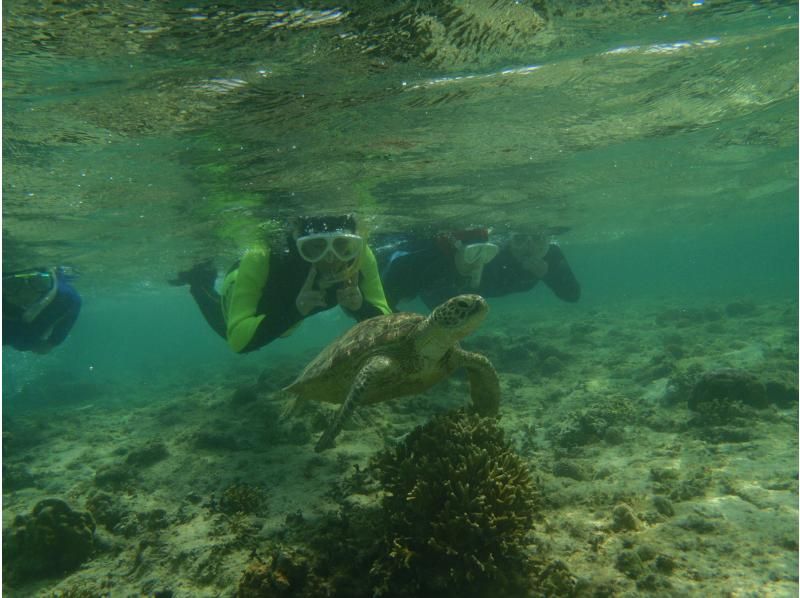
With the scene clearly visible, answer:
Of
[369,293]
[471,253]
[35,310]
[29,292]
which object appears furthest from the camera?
[471,253]

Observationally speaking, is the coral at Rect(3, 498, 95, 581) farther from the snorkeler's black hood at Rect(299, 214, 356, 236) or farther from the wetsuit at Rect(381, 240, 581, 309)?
the snorkeler's black hood at Rect(299, 214, 356, 236)

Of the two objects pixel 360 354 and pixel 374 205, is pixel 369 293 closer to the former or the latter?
pixel 360 354

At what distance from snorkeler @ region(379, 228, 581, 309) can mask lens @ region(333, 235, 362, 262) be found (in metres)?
5.38

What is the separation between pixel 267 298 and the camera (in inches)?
297

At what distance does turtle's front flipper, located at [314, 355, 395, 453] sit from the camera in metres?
4.62

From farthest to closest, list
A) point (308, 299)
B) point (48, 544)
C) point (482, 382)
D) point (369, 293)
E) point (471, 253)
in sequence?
point (471, 253) < point (369, 293) < point (308, 299) < point (482, 382) < point (48, 544)

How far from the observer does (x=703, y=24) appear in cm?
716

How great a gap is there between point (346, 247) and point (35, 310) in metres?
9.03

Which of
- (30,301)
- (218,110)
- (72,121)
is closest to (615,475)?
(218,110)

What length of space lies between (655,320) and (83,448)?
23.5 metres

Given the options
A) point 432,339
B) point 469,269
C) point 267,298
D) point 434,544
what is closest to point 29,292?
→ point 267,298

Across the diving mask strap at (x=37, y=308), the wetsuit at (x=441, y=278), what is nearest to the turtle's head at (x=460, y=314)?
the wetsuit at (x=441, y=278)

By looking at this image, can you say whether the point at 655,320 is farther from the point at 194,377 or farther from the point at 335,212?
the point at 194,377

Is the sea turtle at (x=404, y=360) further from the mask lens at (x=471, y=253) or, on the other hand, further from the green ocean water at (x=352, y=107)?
the mask lens at (x=471, y=253)
